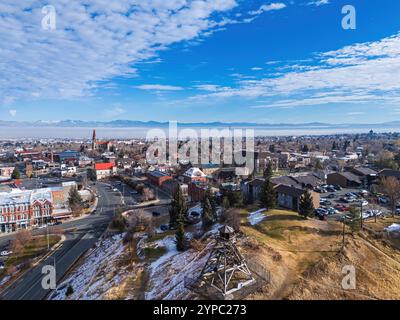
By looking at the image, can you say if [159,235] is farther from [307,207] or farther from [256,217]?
[307,207]

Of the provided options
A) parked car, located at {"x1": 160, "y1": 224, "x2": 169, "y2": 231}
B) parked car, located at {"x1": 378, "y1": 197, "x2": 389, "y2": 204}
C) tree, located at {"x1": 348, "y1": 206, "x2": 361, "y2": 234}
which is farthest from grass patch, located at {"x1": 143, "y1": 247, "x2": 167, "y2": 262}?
parked car, located at {"x1": 378, "y1": 197, "x2": 389, "y2": 204}

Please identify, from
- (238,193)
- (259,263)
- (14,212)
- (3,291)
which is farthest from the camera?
(14,212)

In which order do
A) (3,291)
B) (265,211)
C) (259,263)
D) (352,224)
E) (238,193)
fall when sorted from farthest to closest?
(238,193) < (265,211) < (3,291) < (352,224) < (259,263)

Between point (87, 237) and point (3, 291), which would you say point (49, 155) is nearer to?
point (87, 237)

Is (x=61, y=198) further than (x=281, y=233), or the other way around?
(x=61, y=198)

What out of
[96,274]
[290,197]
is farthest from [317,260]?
[96,274]

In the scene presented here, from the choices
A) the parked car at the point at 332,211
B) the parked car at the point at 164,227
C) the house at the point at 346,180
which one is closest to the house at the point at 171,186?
the parked car at the point at 164,227
